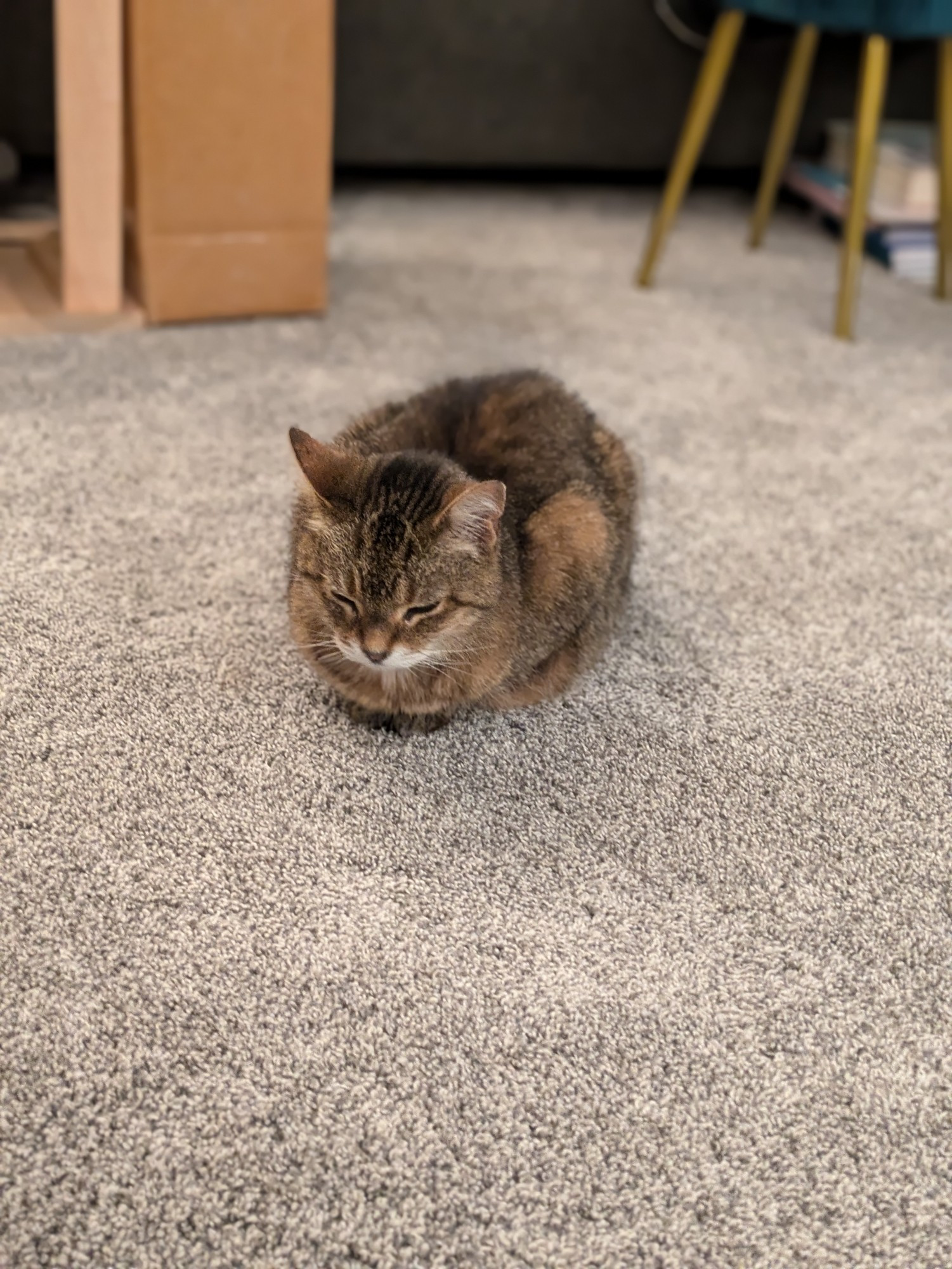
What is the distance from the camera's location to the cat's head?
3.28 feet

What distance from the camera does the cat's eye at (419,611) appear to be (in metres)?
1.01

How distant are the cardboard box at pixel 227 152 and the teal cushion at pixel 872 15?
2.99 ft

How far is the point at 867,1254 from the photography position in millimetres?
734

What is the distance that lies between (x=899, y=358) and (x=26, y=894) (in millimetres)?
1882

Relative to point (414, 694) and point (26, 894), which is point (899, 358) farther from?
point (26, 894)

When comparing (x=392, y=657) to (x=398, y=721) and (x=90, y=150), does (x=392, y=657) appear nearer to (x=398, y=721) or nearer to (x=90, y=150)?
(x=398, y=721)

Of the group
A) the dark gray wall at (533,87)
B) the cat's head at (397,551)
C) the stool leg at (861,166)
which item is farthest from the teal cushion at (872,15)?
the cat's head at (397,551)

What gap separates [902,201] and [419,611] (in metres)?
2.14

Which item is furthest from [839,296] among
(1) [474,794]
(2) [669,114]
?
(1) [474,794]

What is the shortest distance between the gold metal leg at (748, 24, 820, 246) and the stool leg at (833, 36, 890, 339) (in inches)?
16.0

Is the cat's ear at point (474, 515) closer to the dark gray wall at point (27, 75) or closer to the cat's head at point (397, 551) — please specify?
the cat's head at point (397, 551)

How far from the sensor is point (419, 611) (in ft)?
3.35

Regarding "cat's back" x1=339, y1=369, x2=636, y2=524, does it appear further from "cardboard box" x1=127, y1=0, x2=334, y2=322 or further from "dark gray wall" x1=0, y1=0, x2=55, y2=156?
"dark gray wall" x1=0, y1=0, x2=55, y2=156

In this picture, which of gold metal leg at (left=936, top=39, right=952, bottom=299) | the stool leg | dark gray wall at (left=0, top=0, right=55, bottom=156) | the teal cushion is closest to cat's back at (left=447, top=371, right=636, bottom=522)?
the stool leg
